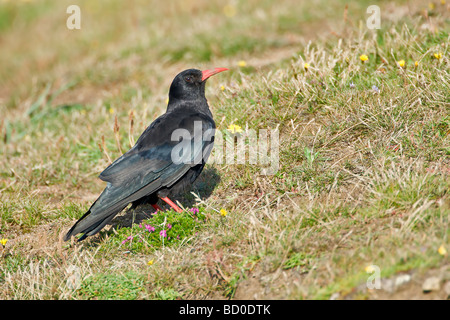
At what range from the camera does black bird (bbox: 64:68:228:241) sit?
439 centimetres

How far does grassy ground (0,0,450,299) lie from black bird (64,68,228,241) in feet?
0.95

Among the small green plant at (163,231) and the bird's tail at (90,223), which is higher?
the bird's tail at (90,223)

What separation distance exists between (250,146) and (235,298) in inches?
75.7

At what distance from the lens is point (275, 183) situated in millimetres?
4664

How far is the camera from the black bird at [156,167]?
439 cm

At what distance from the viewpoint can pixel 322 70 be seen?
215 inches

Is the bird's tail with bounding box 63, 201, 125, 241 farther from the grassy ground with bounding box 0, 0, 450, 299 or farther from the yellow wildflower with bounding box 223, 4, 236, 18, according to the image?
the yellow wildflower with bounding box 223, 4, 236, 18

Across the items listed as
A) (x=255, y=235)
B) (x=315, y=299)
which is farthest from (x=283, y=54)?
(x=315, y=299)

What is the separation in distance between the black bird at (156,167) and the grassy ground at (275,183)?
0.29 meters

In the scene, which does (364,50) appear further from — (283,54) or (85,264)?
(85,264)
